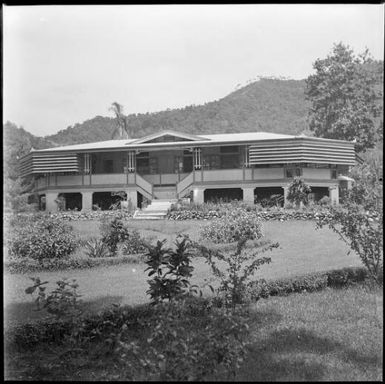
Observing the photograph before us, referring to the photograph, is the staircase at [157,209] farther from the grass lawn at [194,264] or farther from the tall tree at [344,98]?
the tall tree at [344,98]

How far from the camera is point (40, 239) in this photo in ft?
31.5

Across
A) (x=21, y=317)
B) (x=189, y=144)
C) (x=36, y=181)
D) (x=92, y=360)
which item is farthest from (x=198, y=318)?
(x=189, y=144)

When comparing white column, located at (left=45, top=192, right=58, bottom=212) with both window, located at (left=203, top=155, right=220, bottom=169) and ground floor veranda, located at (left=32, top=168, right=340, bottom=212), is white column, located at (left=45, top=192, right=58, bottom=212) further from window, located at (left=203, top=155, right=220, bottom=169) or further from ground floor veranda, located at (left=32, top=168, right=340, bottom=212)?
window, located at (left=203, top=155, right=220, bottom=169)

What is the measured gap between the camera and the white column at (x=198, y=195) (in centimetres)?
952

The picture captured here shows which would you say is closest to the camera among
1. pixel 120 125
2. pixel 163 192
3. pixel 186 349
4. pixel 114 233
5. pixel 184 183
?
pixel 186 349

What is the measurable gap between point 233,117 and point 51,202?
12.8 feet

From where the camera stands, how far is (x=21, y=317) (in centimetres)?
702

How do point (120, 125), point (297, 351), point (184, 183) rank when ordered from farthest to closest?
point (184, 183) → point (120, 125) → point (297, 351)

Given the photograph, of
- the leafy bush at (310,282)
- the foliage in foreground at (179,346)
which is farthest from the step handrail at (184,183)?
the foliage in foreground at (179,346)

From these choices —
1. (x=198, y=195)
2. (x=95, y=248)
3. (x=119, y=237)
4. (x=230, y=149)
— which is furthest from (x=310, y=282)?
(x=95, y=248)

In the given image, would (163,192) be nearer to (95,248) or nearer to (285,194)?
(95,248)

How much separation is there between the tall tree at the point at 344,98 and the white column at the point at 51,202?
515cm

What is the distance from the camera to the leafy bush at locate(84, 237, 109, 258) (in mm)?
10297

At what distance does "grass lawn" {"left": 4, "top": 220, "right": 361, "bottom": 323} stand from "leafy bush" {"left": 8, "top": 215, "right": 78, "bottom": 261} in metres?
0.48
